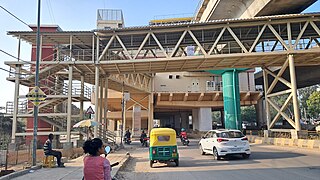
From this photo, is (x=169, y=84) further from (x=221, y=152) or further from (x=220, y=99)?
(x=221, y=152)

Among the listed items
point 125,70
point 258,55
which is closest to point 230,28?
point 258,55

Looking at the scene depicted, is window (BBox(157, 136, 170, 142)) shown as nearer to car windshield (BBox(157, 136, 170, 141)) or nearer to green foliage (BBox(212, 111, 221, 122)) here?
car windshield (BBox(157, 136, 170, 141))

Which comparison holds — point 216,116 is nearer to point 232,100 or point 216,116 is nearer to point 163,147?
point 232,100

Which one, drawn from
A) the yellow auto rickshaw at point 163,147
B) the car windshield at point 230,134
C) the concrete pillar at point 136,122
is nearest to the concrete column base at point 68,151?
the yellow auto rickshaw at point 163,147

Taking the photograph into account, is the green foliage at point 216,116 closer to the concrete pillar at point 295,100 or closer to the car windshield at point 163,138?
the concrete pillar at point 295,100

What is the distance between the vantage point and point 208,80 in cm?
4475

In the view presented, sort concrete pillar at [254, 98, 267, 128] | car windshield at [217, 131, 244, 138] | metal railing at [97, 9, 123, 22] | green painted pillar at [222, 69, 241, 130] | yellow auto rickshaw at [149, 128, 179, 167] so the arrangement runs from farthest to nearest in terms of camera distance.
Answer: metal railing at [97, 9, 123, 22]
concrete pillar at [254, 98, 267, 128]
green painted pillar at [222, 69, 241, 130]
car windshield at [217, 131, 244, 138]
yellow auto rickshaw at [149, 128, 179, 167]

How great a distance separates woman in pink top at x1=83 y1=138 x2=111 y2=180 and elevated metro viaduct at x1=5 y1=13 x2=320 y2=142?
60.3 ft

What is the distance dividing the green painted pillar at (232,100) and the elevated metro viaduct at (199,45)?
7977 mm

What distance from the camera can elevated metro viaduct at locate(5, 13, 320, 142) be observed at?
22.0 m

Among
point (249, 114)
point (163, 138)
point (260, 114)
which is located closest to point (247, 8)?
point (163, 138)

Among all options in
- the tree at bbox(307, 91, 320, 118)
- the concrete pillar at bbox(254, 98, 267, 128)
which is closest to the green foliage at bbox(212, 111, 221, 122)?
the tree at bbox(307, 91, 320, 118)

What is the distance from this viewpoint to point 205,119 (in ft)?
146

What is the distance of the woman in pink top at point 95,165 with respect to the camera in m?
3.82
